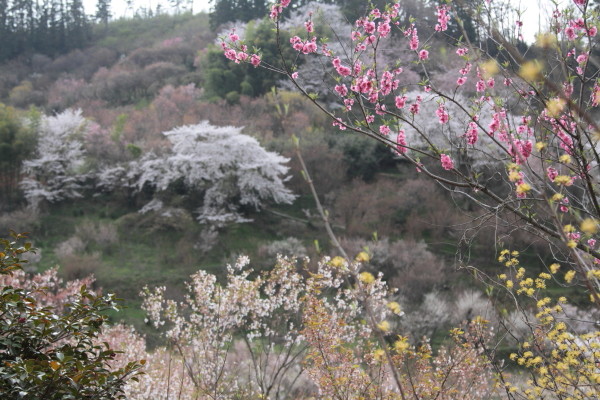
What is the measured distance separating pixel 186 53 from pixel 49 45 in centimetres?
898

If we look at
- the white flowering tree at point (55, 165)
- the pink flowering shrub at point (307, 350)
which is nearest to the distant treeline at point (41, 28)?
the white flowering tree at point (55, 165)

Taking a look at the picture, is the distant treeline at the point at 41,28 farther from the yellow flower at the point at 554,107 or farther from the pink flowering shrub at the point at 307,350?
the yellow flower at the point at 554,107

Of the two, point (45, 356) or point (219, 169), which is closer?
point (45, 356)

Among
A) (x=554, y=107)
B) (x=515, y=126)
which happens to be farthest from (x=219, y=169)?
(x=554, y=107)

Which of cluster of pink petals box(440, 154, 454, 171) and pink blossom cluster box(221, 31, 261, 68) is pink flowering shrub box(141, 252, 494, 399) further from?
pink blossom cluster box(221, 31, 261, 68)

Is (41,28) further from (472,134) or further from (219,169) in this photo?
(472,134)

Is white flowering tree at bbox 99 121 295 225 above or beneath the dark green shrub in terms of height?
beneath

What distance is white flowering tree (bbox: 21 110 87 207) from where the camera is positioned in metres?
14.3

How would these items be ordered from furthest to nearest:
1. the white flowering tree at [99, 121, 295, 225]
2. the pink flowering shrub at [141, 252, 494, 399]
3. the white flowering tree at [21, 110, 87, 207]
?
the white flowering tree at [21, 110, 87, 207] → the white flowering tree at [99, 121, 295, 225] → the pink flowering shrub at [141, 252, 494, 399]

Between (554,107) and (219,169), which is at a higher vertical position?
(554,107)

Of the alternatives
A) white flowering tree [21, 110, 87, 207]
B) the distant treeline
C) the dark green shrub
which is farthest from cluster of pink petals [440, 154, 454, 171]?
the distant treeline

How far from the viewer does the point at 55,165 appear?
14758mm

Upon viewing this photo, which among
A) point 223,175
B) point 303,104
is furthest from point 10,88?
point 223,175

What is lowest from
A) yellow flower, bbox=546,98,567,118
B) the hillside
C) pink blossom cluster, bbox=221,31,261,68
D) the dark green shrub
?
the hillside
